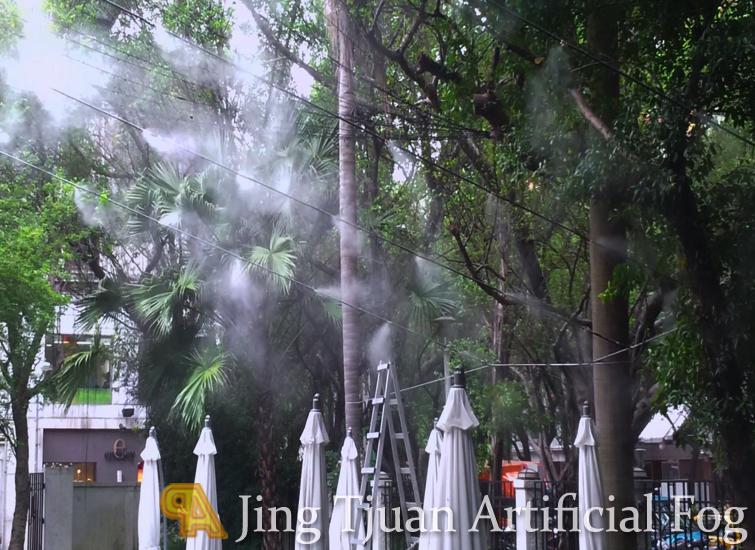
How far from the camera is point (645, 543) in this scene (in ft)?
37.5

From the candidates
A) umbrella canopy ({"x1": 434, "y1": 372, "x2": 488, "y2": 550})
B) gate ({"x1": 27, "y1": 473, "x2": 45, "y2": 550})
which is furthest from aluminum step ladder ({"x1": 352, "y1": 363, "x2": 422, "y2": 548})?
gate ({"x1": 27, "y1": 473, "x2": 45, "y2": 550})

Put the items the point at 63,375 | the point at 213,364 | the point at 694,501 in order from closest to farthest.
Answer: the point at 694,501
the point at 213,364
the point at 63,375

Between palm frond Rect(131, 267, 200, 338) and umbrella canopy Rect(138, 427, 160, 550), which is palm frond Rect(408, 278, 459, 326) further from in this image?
umbrella canopy Rect(138, 427, 160, 550)

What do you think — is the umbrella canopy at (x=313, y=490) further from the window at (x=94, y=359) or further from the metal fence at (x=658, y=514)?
the window at (x=94, y=359)

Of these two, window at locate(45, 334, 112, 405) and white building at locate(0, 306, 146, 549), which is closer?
window at locate(45, 334, 112, 405)

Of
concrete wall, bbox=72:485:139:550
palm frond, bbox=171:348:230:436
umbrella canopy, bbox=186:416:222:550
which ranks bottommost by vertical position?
concrete wall, bbox=72:485:139:550

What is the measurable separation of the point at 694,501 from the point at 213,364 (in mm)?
7694

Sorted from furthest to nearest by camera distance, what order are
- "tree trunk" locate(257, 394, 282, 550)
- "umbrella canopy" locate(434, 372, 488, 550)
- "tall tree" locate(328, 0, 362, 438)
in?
1. "tree trunk" locate(257, 394, 282, 550)
2. "tall tree" locate(328, 0, 362, 438)
3. "umbrella canopy" locate(434, 372, 488, 550)

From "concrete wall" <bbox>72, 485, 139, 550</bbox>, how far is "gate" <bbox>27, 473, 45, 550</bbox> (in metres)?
1.15

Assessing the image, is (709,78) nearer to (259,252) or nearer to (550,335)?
(259,252)

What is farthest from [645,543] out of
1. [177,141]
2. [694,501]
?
[177,141]

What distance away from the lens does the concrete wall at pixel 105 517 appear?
20.4 m

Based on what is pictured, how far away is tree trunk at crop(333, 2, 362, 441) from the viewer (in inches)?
559

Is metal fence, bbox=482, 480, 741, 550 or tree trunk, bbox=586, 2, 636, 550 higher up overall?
tree trunk, bbox=586, 2, 636, 550
